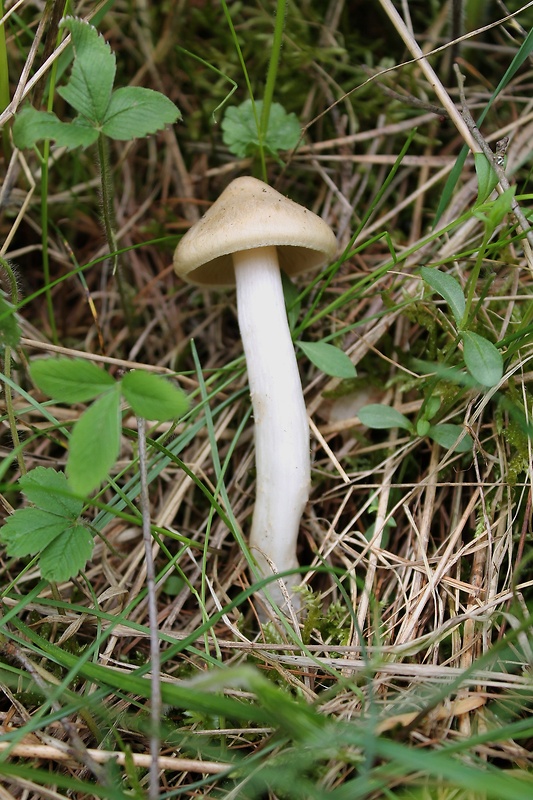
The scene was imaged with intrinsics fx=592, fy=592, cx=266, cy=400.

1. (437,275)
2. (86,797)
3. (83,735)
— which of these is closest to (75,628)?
(83,735)

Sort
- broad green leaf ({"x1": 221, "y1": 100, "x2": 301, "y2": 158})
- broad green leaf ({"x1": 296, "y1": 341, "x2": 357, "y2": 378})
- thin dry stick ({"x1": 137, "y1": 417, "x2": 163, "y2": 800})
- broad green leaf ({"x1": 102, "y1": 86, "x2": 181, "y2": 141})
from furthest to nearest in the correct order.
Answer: broad green leaf ({"x1": 221, "y1": 100, "x2": 301, "y2": 158}) < broad green leaf ({"x1": 296, "y1": 341, "x2": 357, "y2": 378}) < broad green leaf ({"x1": 102, "y1": 86, "x2": 181, "y2": 141}) < thin dry stick ({"x1": 137, "y1": 417, "x2": 163, "y2": 800})

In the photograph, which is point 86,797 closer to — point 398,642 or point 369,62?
point 398,642

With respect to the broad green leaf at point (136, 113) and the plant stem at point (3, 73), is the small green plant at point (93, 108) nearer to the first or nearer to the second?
the broad green leaf at point (136, 113)

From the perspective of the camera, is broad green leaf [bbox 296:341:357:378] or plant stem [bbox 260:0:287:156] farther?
broad green leaf [bbox 296:341:357:378]

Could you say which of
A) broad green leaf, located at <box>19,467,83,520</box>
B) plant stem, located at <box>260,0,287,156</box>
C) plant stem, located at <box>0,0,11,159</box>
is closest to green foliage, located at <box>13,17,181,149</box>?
plant stem, located at <box>0,0,11,159</box>

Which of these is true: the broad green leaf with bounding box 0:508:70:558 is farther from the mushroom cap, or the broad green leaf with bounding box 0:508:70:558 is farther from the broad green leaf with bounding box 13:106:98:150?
the broad green leaf with bounding box 13:106:98:150

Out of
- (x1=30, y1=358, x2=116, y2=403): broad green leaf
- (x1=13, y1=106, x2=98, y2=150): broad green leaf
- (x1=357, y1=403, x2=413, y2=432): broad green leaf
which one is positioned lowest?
(x1=357, y1=403, x2=413, y2=432): broad green leaf

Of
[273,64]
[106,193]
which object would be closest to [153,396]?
[106,193]
